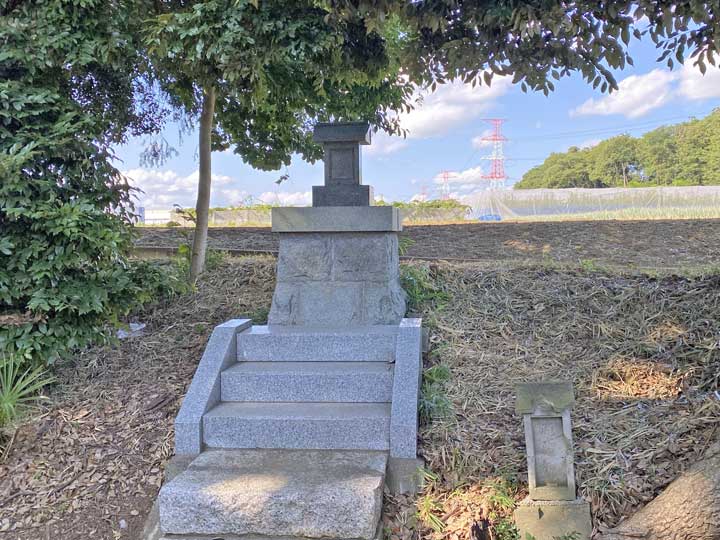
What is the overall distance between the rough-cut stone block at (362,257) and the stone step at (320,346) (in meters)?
0.60

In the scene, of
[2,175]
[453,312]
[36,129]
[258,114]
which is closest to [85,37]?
[36,129]

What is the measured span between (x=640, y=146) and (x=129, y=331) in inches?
2366

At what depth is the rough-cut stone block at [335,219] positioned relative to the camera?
4.58 metres

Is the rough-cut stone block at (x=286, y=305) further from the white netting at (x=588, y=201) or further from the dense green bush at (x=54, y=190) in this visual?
the white netting at (x=588, y=201)

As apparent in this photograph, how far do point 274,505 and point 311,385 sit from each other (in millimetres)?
1093

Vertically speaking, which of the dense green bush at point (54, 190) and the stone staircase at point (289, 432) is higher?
the dense green bush at point (54, 190)

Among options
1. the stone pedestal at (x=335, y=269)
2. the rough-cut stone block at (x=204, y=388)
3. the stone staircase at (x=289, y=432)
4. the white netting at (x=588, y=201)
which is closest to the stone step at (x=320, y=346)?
the stone staircase at (x=289, y=432)

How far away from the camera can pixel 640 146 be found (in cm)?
5581

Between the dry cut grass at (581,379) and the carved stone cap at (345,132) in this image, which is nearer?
the dry cut grass at (581,379)

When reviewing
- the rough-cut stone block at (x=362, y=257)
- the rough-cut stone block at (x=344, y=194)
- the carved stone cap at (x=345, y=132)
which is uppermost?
the carved stone cap at (x=345, y=132)

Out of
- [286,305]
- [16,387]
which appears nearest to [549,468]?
[286,305]

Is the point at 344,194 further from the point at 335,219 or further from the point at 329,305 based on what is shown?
the point at 329,305

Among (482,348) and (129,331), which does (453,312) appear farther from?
(129,331)

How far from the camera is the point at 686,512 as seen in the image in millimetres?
2197
